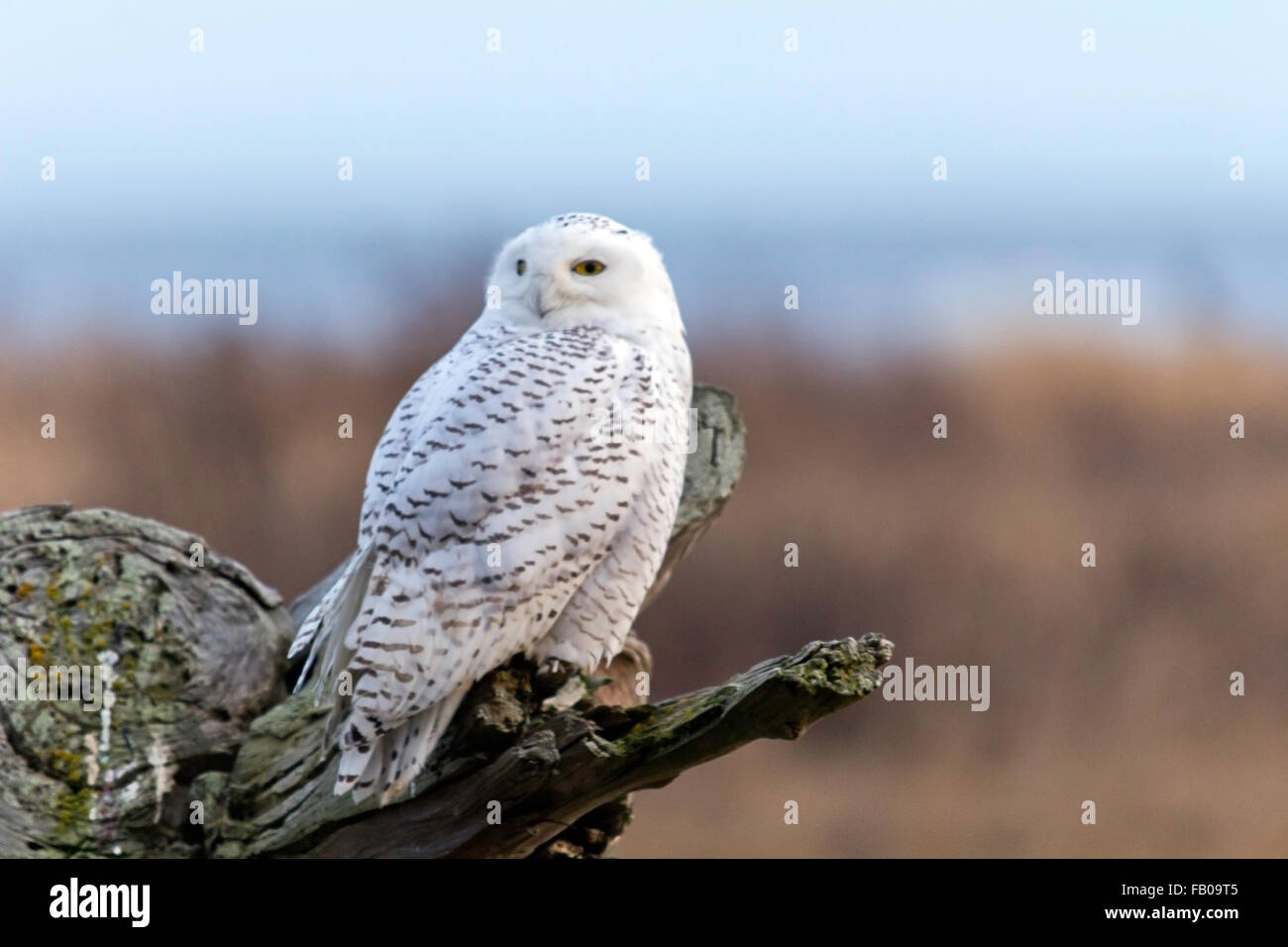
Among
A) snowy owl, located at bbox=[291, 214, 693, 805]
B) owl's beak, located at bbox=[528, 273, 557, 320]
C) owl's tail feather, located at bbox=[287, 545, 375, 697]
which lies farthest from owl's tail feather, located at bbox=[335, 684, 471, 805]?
owl's beak, located at bbox=[528, 273, 557, 320]

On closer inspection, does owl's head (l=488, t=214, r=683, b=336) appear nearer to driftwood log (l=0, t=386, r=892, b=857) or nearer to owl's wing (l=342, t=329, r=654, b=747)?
owl's wing (l=342, t=329, r=654, b=747)

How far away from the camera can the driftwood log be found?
1.66 meters

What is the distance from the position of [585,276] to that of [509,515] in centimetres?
48

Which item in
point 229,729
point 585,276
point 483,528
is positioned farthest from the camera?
point 229,729

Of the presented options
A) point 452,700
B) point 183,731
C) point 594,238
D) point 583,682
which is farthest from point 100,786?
point 594,238

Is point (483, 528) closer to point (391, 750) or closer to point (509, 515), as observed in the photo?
point (509, 515)

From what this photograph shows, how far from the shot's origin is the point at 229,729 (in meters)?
2.14

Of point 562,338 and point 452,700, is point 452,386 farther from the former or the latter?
point 452,700

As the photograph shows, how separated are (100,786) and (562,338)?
1.07 m

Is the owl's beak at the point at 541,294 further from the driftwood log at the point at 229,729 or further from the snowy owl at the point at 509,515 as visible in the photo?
the driftwood log at the point at 229,729

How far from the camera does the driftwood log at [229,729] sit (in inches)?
65.2

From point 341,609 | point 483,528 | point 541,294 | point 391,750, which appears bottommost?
point 391,750

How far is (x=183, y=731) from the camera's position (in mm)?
2107

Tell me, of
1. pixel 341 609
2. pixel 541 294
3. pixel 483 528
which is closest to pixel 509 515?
pixel 483 528
